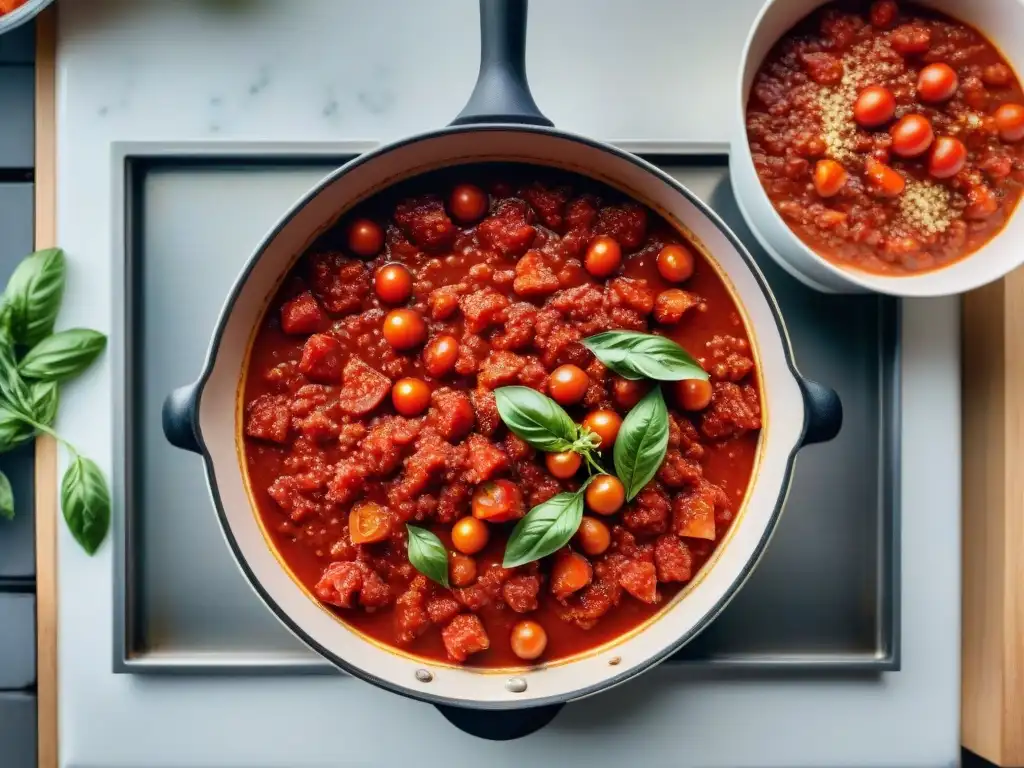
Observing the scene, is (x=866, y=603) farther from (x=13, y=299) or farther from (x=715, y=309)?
(x=13, y=299)

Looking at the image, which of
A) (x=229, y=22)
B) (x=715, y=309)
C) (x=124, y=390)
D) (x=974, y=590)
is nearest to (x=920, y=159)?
(x=715, y=309)

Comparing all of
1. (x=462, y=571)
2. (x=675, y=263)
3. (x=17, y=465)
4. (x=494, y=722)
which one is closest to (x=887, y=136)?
(x=675, y=263)

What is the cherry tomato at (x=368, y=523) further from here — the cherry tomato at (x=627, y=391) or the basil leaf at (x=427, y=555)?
the cherry tomato at (x=627, y=391)

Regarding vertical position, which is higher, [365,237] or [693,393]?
[365,237]

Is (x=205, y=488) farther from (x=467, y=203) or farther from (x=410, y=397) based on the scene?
(x=467, y=203)

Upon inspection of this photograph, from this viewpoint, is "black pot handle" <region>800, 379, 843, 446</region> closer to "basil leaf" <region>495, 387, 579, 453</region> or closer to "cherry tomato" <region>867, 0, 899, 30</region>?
"basil leaf" <region>495, 387, 579, 453</region>

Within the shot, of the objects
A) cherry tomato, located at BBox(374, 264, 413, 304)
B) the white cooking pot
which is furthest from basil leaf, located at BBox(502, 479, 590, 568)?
cherry tomato, located at BBox(374, 264, 413, 304)
